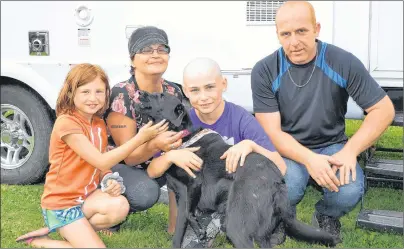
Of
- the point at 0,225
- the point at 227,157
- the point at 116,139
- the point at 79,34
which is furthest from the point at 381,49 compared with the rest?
the point at 0,225

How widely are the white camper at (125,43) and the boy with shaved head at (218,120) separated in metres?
1.06

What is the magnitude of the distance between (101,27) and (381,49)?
2.07 metres

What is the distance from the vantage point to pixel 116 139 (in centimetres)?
336

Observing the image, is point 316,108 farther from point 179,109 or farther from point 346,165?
point 179,109

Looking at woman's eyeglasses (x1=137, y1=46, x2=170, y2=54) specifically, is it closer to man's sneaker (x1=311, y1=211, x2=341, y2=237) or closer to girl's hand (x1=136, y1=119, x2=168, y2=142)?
girl's hand (x1=136, y1=119, x2=168, y2=142)

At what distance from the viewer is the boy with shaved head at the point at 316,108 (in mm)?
3354

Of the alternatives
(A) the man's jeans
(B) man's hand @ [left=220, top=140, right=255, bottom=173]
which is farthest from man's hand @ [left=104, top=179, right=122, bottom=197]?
(A) the man's jeans

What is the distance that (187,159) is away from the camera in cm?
300

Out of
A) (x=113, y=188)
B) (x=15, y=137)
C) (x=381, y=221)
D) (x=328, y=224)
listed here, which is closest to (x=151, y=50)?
(x=113, y=188)

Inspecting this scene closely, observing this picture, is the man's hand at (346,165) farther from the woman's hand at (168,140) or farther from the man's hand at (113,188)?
the man's hand at (113,188)

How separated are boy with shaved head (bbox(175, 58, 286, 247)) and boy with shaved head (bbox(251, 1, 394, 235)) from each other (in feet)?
1.04

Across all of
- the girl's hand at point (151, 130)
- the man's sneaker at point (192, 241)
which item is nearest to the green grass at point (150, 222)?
the man's sneaker at point (192, 241)

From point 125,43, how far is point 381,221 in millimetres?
2226

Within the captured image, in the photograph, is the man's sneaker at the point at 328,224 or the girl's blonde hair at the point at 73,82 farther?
the man's sneaker at the point at 328,224
